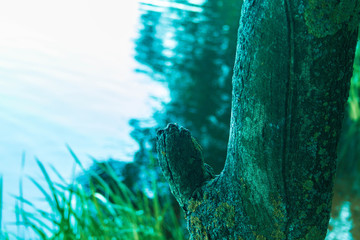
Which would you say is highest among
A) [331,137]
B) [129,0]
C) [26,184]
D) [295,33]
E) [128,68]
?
[129,0]

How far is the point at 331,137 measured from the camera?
2.87 feet

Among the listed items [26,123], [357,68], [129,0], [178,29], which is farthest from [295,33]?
[129,0]

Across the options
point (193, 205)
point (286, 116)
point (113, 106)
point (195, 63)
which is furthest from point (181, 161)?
point (195, 63)

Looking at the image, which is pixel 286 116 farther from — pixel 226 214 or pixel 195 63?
pixel 195 63

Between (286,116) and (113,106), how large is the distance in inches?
195

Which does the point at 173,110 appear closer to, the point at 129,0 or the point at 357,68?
the point at 357,68

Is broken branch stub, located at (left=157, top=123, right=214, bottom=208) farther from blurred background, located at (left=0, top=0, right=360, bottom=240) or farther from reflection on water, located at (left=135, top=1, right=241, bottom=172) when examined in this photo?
reflection on water, located at (left=135, top=1, right=241, bottom=172)

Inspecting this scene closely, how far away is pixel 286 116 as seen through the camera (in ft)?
2.80

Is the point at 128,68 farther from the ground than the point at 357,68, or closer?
farther from the ground

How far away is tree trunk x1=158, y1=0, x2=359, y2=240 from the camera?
0.83 meters

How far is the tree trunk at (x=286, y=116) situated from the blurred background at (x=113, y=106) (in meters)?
1.13

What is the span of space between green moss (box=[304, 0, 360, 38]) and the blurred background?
1364 mm

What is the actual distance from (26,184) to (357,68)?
10.1 ft

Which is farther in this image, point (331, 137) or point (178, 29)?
point (178, 29)
